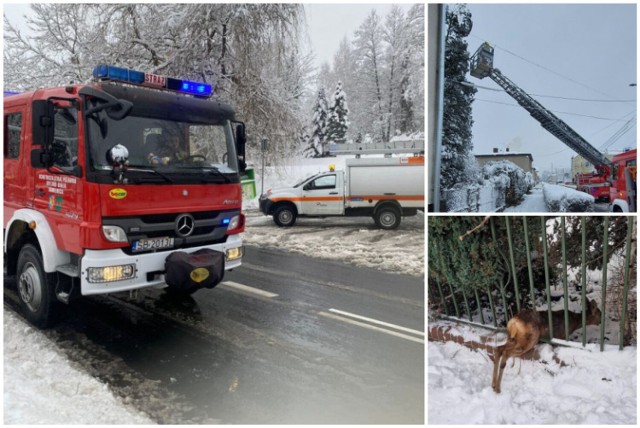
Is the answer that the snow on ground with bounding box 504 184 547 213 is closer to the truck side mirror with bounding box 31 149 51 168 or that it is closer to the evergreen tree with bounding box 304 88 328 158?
the evergreen tree with bounding box 304 88 328 158

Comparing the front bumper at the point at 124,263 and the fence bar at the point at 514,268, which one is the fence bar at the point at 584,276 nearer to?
the fence bar at the point at 514,268

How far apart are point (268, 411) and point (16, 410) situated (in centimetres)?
121

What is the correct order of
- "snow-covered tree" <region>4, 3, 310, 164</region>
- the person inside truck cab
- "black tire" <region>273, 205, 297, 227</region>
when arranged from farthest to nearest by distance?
"black tire" <region>273, 205, 297, 227</region>
"snow-covered tree" <region>4, 3, 310, 164</region>
the person inside truck cab

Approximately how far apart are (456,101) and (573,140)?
0.51 metres

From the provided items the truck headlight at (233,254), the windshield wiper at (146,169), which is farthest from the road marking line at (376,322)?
the windshield wiper at (146,169)

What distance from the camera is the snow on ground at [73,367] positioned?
6.85ft

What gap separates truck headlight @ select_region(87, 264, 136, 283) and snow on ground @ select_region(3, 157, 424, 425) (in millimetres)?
440

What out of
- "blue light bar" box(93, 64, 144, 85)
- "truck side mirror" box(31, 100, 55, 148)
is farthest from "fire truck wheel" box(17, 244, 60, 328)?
"blue light bar" box(93, 64, 144, 85)

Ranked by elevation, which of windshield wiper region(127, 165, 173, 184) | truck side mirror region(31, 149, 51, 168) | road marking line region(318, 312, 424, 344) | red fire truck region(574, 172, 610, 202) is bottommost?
road marking line region(318, 312, 424, 344)

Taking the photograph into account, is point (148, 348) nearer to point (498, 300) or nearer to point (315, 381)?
point (315, 381)

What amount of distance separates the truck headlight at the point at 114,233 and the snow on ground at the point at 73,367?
654mm

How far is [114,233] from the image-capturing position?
240 centimetres

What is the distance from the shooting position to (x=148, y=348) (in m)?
2.49

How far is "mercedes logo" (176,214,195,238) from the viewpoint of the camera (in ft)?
8.60
